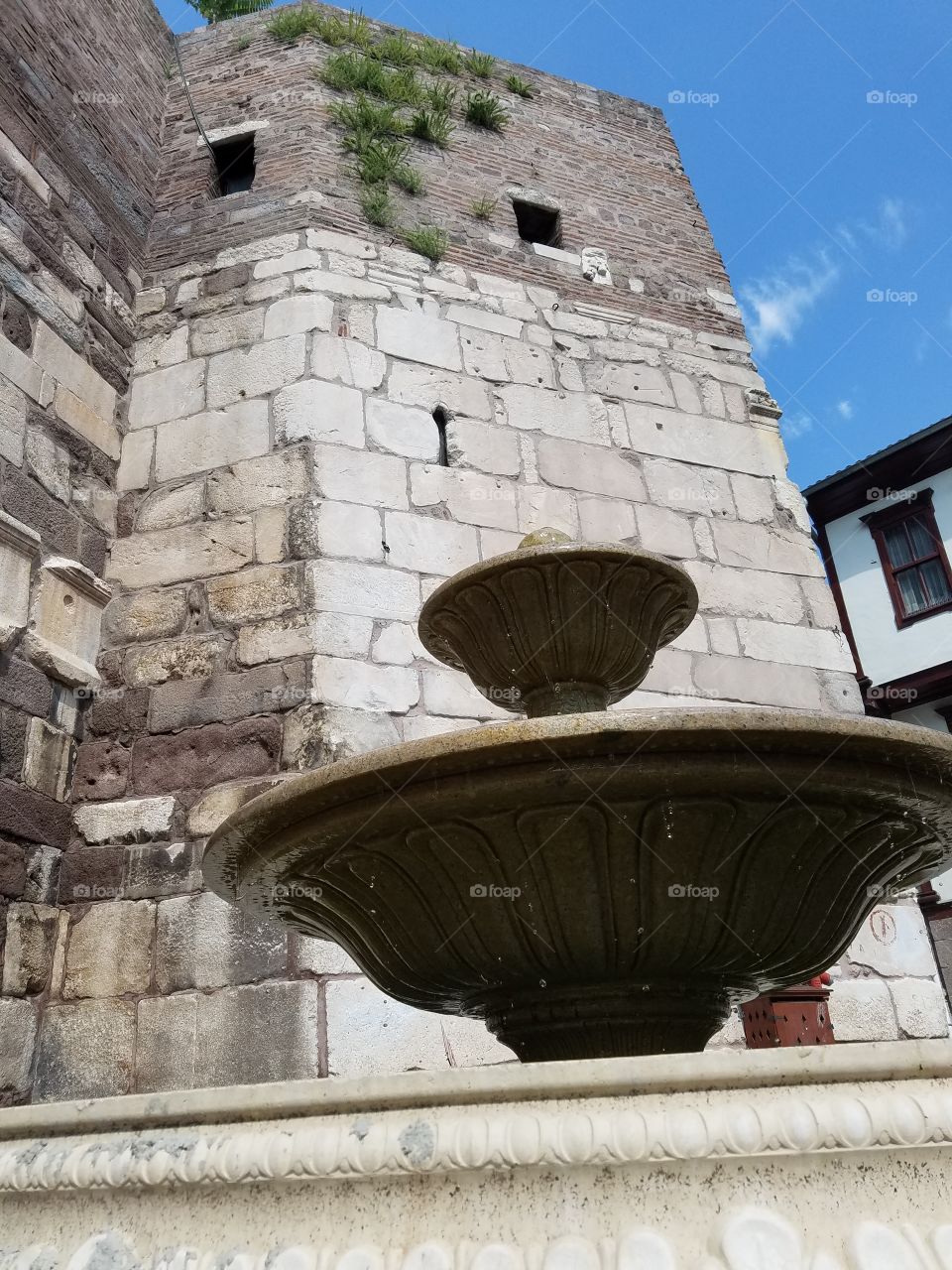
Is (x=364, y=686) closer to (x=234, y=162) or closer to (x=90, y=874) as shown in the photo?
(x=90, y=874)

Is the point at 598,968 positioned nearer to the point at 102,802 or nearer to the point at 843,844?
the point at 843,844

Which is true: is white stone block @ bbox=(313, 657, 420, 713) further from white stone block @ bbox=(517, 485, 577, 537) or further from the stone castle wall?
white stone block @ bbox=(517, 485, 577, 537)

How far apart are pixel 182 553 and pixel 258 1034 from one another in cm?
222

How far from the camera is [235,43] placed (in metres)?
6.69

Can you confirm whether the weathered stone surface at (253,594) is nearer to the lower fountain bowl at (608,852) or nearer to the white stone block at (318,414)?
the white stone block at (318,414)

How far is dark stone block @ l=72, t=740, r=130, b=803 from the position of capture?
423cm

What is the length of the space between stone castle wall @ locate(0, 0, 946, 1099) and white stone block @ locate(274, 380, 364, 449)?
2cm

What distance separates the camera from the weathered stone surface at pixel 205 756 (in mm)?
4094

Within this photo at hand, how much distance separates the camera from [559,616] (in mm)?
2531

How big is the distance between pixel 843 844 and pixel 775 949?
278 millimetres

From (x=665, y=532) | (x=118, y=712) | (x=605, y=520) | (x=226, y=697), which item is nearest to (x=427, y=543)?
(x=605, y=520)

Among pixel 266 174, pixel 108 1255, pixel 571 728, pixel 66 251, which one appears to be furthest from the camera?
pixel 266 174

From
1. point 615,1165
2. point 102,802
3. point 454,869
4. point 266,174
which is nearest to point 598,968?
point 454,869

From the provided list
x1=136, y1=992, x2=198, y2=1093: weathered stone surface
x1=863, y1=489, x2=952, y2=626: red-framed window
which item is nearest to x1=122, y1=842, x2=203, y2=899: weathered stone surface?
x1=136, y1=992, x2=198, y2=1093: weathered stone surface
